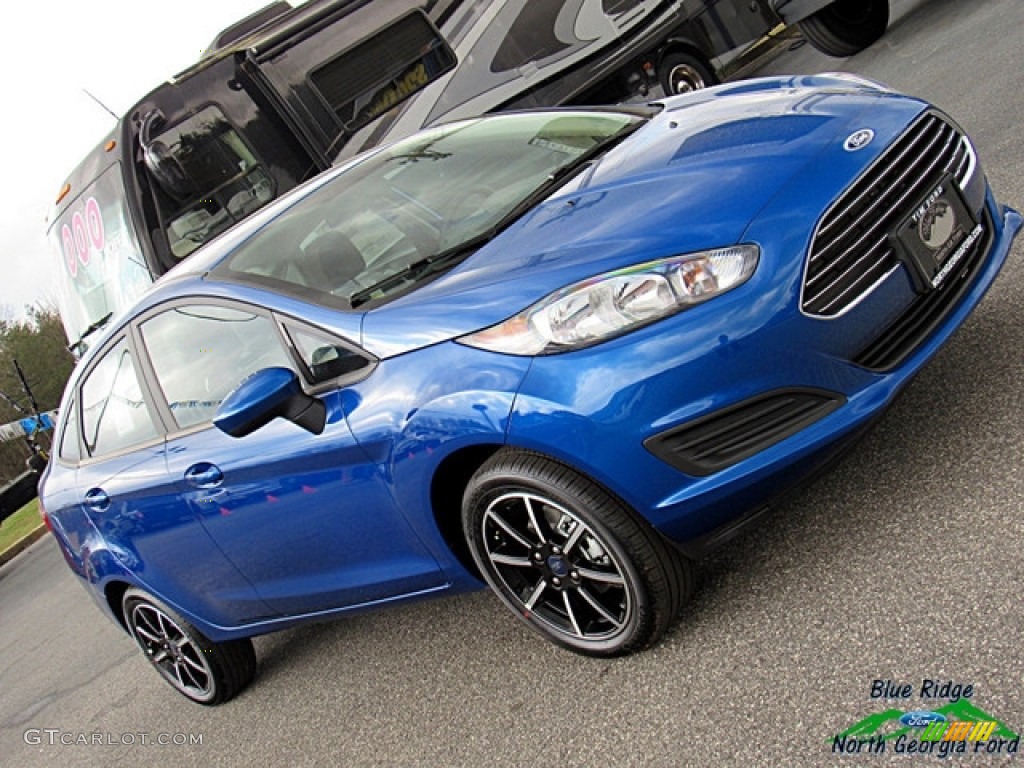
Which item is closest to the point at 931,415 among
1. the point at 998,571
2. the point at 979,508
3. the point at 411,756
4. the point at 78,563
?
the point at 979,508

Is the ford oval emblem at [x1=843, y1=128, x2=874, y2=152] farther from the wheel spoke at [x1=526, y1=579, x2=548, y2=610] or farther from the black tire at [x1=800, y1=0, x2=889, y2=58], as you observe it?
the black tire at [x1=800, y1=0, x2=889, y2=58]

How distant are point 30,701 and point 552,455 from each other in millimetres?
4796

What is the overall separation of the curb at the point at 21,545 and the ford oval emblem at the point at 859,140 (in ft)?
40.5

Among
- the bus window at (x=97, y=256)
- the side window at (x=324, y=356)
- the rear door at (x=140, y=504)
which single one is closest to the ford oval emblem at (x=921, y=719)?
the side window at (x=324, y=356)

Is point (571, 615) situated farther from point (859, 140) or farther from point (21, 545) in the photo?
point (21, 545)

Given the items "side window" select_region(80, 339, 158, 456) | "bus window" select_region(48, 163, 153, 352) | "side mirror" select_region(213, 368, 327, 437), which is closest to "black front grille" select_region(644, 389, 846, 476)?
"side mirror" select_region(213, 368, 327, 437)

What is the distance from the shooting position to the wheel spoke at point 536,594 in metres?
3.45

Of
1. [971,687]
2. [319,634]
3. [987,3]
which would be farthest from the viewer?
[987,3]

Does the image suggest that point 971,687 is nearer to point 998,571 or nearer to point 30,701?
point 998,571

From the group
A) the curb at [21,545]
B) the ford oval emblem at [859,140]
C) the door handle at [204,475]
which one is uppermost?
the door handle at [204,475]

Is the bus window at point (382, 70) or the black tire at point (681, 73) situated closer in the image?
the bus window at point (382, 70)

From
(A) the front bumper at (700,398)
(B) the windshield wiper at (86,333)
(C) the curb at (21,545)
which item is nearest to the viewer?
(A) the front bumper at (700,398)

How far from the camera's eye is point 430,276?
358cm

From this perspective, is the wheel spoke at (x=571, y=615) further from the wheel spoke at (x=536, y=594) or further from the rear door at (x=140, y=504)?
the rear door at (x=140, y=504)
